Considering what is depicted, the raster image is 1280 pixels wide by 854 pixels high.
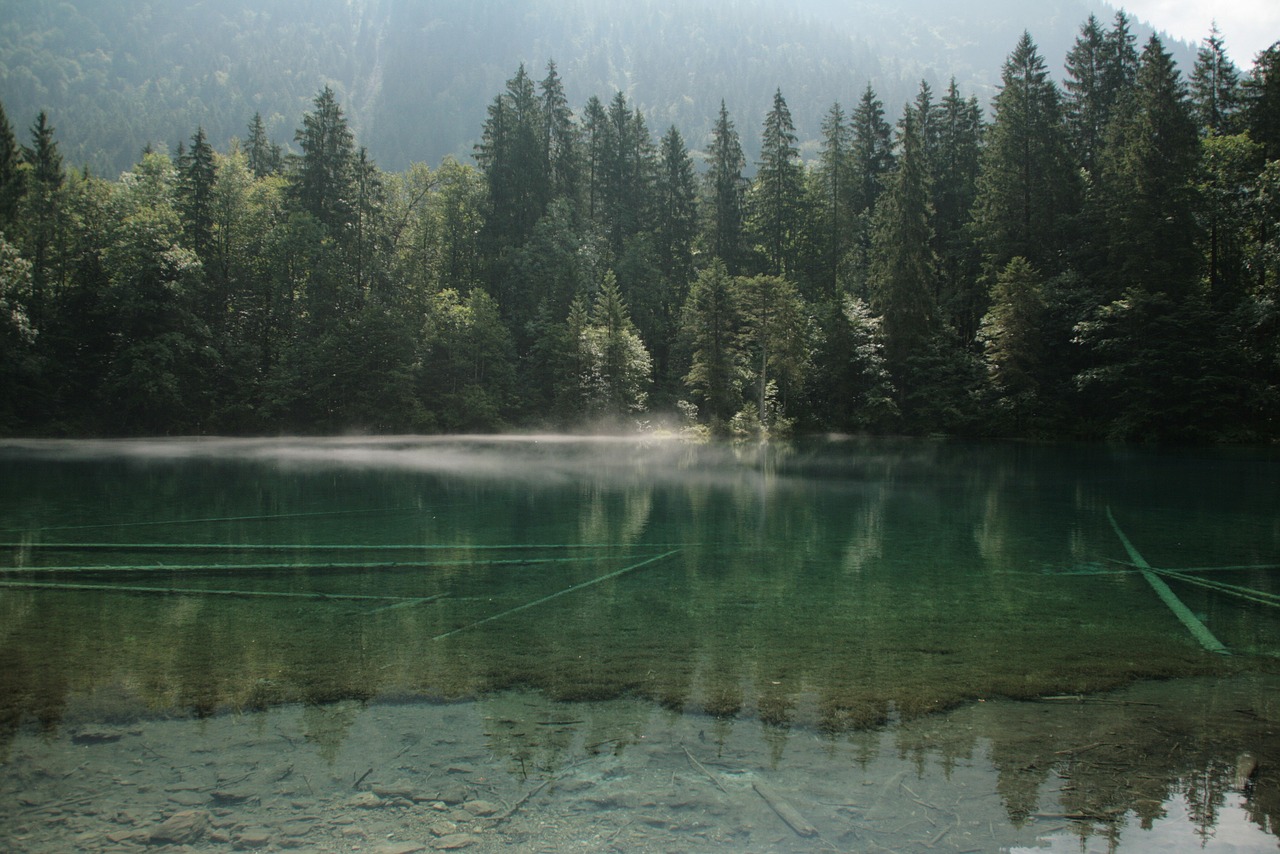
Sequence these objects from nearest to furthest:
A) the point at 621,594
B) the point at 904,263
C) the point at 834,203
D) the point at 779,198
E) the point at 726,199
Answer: the point at 621,594 < the point at 904,263 < the point at 834,203 < the point at 779,198 < the point at 726,199

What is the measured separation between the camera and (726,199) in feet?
237

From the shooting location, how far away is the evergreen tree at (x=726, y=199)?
7169cm

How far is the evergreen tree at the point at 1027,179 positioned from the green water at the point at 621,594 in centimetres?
3664

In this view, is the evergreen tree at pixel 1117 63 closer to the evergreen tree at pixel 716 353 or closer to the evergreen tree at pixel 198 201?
the evergreen tree at pixel 716 353

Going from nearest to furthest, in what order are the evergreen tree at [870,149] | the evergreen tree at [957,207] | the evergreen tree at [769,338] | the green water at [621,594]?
1. the green water at [621,594]
2. the evergreen tree at [769,338]
3. the evergreen tree at [957,207]
4. the evergreen tree at [870,149]

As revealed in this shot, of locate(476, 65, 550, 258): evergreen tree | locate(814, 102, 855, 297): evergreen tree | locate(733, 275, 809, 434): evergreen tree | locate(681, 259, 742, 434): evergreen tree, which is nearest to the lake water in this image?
locate(733, 275, 809, 434): evergreen tree

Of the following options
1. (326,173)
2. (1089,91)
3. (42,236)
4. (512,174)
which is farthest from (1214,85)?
(42,236)

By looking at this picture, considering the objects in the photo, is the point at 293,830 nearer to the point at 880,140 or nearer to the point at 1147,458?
the point at 1147,458

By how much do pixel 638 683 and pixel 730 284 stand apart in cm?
4890

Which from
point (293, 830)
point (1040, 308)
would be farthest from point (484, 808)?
point (1040, 308)

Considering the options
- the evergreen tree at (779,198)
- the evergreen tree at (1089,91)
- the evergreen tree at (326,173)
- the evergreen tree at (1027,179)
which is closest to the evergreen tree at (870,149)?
the evergreen tree at (779,198)

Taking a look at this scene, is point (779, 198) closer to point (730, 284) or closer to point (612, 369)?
point (730, 284)

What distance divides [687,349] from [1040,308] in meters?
23.8

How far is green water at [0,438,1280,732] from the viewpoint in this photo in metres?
6.16
